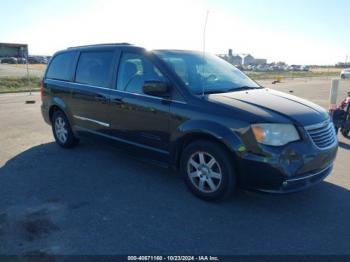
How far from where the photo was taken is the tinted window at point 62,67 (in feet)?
19.3

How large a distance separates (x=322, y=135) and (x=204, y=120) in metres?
1.34

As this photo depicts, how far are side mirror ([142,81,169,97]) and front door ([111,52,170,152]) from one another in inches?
4.0

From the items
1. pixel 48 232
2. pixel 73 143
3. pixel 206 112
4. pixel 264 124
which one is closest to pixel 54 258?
pixel 48 232

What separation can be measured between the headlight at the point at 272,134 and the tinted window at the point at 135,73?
4.63ft

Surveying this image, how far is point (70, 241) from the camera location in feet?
10.2

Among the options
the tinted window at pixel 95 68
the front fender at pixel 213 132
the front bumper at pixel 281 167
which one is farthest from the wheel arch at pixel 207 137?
the tinted window at pixel 95 68

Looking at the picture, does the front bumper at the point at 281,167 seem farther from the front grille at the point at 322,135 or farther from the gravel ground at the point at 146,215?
the gravel ground at the point at 146,215

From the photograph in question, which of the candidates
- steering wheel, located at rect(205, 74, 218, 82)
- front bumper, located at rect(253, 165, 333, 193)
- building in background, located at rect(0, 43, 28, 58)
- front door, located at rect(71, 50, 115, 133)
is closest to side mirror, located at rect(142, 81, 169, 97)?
steering wheel, located at rect(205, 74, 218, 82)

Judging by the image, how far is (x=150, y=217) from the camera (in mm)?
3609

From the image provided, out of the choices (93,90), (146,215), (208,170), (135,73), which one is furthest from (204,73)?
(146,215)

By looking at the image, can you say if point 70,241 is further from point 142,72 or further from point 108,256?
point 142,72

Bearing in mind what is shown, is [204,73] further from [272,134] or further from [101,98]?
[101,98]

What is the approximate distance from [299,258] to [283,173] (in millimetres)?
851

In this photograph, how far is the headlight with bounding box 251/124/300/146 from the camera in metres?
3.42
